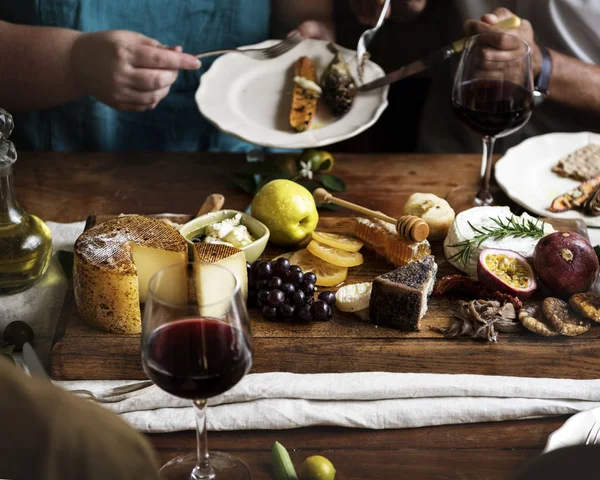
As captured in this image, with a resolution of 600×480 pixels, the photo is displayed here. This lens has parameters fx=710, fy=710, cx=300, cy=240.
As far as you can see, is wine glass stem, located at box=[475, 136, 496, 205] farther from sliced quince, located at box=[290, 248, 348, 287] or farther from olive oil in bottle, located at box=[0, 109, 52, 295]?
olive oil in bottle, located at box=[0, 109, 52, 295]

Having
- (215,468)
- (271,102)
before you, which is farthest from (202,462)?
(271,102)

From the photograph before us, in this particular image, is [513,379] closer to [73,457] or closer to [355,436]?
[355,436]

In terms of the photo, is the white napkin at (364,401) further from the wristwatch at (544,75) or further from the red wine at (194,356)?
the wristwatch at (544,75)

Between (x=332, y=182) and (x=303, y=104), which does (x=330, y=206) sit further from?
(x=303, y=104)

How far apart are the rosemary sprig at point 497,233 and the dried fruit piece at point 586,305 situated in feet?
0.58

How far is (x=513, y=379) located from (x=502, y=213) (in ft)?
1.36

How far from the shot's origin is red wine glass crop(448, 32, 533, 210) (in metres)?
1.54

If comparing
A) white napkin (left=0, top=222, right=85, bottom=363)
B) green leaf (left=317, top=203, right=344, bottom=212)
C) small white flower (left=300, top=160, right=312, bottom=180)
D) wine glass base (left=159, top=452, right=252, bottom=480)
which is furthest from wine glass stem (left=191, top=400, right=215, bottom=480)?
small white flower (left=300, top=160, right=312, bottom=180)

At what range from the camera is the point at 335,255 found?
1.38 m

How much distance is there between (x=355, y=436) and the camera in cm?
104

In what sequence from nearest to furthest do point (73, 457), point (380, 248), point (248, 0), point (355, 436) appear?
Answer: point (73, 457)
point (355, 436)
point (380, 248)
point (248, 0)

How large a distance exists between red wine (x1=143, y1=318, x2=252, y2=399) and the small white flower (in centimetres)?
96

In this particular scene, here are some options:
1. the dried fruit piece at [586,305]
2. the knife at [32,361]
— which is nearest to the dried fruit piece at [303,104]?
the dried fruit piece at [586,305]

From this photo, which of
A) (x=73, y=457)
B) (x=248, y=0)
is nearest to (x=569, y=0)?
(x=248, y=0)
